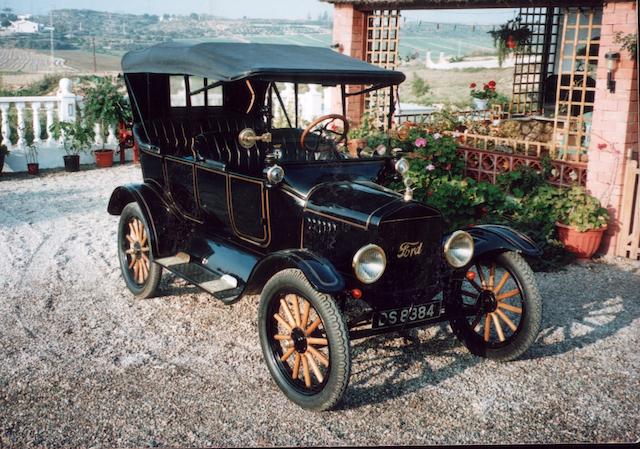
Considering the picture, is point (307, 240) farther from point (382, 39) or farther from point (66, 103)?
point (66, 103)

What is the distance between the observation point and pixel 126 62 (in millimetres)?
6168

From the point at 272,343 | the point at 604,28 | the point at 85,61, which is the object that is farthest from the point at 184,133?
the point at 85,61

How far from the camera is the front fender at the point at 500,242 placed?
15.3 ft

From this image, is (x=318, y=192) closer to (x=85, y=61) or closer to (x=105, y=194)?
(x=105, y=194)

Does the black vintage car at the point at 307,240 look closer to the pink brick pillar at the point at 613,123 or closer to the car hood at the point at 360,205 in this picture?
the car hood at the point at 360,205

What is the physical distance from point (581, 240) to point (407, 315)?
3.68 m

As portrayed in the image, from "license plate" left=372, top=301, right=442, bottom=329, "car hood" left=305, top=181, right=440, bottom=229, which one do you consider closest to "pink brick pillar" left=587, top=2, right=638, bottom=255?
"car hood" left=305, top=181, right=440, bottom=229

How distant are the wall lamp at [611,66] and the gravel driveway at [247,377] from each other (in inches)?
82.0

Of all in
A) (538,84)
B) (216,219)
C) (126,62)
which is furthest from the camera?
(538,84)

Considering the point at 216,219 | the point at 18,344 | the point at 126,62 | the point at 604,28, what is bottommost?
the point at 18,344

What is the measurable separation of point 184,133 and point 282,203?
2102 millimetres

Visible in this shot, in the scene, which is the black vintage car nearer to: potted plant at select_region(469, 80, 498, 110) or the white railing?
the white railing

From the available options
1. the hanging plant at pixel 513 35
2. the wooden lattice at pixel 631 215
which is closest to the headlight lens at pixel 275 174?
the wooden lattice at pixel 631 215

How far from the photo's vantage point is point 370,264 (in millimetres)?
4117
